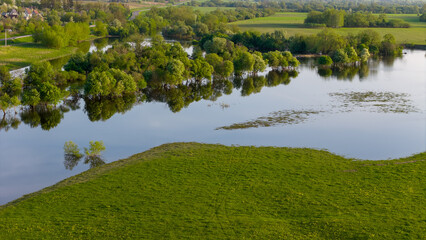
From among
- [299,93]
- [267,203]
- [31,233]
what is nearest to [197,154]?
[267,203]

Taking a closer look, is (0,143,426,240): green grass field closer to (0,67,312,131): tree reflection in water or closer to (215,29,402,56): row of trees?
(0,67,312,131): tree reflection in water

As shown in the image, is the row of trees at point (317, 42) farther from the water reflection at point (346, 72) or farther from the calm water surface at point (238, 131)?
the calm water surface at point (238, 131)

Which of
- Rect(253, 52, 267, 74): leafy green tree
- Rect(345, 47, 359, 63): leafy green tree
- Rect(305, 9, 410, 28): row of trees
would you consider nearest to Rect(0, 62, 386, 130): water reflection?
Rect(253, 52, 267, 74): leafy green tree

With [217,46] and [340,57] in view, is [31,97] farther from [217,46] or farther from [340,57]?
[340,57]

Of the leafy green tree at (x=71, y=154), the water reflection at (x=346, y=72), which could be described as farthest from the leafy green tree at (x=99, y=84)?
the water reflection at (x=346, y=72)

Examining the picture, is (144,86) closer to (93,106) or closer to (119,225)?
(93,106)
